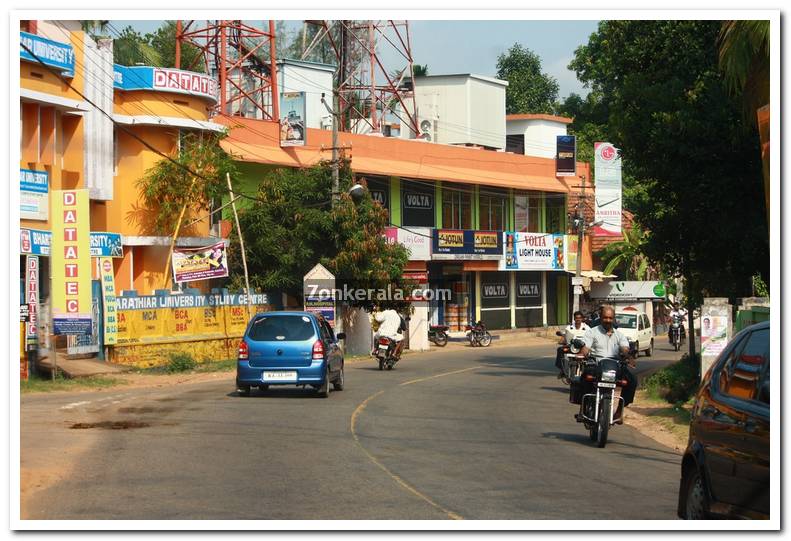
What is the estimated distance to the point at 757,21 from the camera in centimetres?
1515

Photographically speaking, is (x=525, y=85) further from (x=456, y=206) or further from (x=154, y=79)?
(x=154, y=79)

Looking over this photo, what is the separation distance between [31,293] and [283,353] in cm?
741

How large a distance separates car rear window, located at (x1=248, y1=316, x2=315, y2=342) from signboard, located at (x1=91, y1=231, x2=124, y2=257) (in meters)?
12.9

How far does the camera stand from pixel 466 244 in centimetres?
5069

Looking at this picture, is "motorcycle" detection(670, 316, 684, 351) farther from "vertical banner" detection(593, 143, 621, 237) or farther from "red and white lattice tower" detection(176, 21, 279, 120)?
"red and white lattice tower" detection(176, 21, 279, 120)

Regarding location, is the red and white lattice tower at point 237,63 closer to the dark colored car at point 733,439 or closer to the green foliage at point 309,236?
the green foliage at point 309,236

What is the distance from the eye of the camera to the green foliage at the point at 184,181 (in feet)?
116

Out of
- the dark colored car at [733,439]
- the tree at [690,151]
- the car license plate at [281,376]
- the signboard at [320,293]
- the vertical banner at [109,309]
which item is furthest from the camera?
the signboard at [320,293]

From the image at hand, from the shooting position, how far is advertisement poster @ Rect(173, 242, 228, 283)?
3375 centimetres

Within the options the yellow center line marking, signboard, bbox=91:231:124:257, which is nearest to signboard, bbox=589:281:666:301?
signboard, bbox=91:231:124:257

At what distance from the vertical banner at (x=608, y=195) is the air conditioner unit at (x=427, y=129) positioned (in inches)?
348

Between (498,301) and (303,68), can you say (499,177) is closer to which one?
(498,301)

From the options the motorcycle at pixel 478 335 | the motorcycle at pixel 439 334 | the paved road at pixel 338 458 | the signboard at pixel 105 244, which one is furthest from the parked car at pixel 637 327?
the signboard at pixel 105 244

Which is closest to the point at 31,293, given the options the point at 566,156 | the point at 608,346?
the point at 608,346
